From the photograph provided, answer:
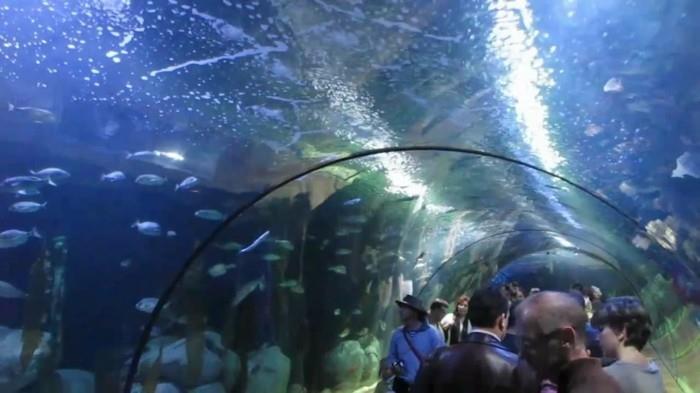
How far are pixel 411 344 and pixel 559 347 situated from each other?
3378 millimetres

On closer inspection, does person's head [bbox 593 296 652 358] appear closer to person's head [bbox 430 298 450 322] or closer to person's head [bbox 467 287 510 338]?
person's head [bbox 467 287 510 338]

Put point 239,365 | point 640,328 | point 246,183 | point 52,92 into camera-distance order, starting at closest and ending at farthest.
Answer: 1. point 640,328
2. point 52,92
3. point 246,183
4. point 239,365

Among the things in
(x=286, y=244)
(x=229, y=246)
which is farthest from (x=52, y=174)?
(x=286, y=244)

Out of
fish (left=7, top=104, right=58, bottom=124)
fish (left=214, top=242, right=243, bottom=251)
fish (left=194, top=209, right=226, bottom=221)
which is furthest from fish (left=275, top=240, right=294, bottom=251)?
fish (left=7, top=104, right=58, bottom=124)

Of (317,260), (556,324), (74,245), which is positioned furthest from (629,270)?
(556,324)

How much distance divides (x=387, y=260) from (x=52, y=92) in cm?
781

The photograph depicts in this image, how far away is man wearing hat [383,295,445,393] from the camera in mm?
5812

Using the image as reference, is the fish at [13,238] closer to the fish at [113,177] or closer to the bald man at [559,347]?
the fish at [113,177]

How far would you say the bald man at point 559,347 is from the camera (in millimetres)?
2488

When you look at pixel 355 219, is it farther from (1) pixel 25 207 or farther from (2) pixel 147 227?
(1) pixel 25 207

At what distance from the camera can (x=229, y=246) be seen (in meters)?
8.34

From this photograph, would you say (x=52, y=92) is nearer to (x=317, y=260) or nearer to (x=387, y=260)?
(x=317, y=260)

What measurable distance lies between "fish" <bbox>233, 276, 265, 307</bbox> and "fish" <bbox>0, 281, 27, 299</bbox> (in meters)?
2.98

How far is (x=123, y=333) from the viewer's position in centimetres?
696
